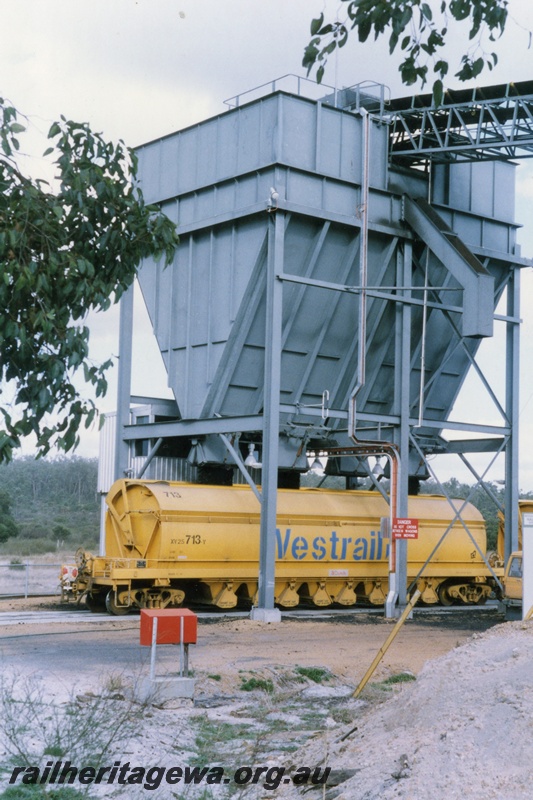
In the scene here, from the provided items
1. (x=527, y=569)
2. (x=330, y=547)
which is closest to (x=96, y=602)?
(x=330, y=547)

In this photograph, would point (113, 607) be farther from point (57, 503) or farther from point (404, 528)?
point (57, 503)

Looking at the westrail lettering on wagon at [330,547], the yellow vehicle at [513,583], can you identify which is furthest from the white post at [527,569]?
the westrail lettering on wagon at [330,547]

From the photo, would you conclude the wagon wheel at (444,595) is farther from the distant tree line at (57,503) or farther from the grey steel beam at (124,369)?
the distant tree line at (57,503)

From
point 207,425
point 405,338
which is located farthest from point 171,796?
point 405,338

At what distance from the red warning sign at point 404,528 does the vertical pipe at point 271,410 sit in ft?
11.1

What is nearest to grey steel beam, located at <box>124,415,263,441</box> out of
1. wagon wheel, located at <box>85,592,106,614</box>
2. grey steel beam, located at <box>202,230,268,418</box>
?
grey steel beam, located at <box>202,230,268,418</box>

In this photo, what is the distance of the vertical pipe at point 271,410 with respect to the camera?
72.6 ft

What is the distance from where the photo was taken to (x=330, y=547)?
24812mm

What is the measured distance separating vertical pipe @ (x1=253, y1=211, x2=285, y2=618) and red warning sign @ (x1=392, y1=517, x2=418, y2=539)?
3.38 meters

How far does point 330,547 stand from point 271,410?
4433 mm

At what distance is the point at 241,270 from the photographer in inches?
932

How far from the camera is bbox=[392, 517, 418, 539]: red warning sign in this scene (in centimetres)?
2406

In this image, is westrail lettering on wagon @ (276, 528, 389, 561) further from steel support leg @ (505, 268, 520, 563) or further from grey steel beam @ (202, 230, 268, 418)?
steel support leg @ (505, 268, 520, 563)

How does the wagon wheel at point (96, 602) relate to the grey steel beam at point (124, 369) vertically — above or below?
below
